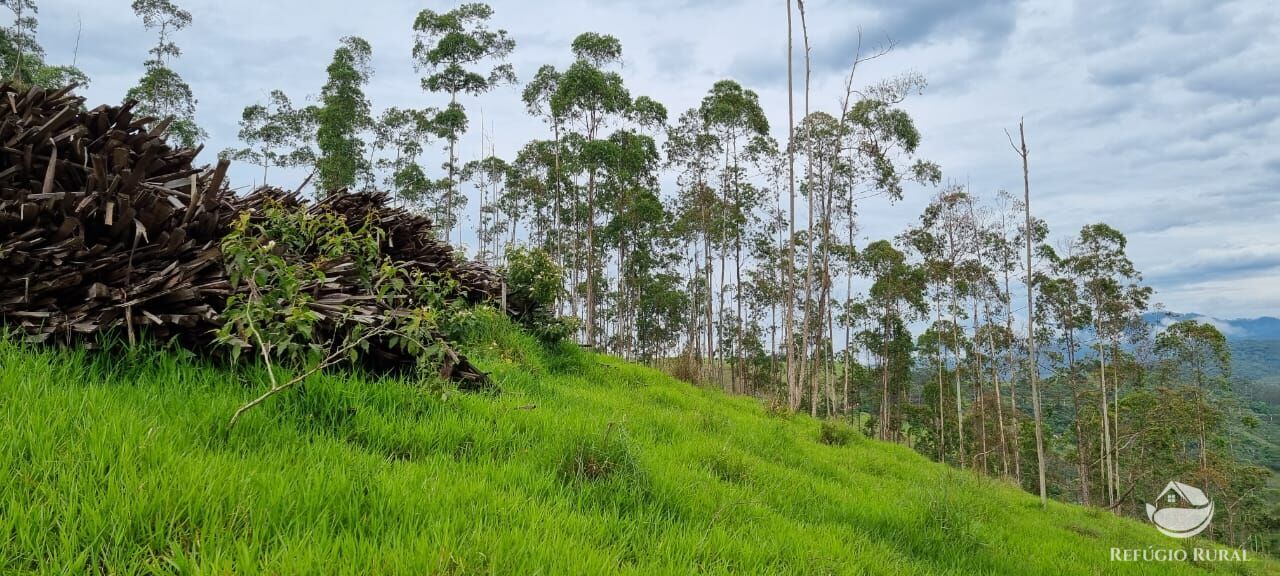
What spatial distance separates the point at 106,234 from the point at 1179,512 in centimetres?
1260

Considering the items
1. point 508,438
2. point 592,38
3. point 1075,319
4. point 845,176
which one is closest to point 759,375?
point 1075,319

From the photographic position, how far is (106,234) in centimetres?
312

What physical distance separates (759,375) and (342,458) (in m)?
46.8

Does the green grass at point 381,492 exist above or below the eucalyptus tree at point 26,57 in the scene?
below

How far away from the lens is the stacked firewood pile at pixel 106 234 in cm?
273

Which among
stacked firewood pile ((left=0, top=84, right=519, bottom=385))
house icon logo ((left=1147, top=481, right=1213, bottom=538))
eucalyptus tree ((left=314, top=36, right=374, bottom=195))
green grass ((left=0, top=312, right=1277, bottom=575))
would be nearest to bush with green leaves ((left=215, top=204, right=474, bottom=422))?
stacked firewood pile ((left=0, top=84, right=519, bottom=385))

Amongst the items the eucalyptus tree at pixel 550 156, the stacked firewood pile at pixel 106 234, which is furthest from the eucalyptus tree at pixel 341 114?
the stacked firewood pile at pixel 106 234

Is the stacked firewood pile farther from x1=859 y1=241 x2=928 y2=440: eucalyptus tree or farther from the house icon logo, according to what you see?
x1=859 y1=241 x2=928 y2=440: eucalyptus tree

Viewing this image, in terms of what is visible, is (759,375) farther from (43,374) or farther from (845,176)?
(43,374)

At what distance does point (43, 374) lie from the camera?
2279 mm

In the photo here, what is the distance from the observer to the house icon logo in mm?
6875

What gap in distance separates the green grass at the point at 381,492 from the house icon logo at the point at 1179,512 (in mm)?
4607

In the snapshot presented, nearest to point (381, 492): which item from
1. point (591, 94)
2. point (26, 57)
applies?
point (591, 94)

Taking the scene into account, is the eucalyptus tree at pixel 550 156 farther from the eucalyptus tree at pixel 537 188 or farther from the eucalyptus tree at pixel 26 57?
the eucalyptus tree at pixel 26 57
